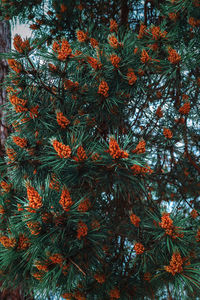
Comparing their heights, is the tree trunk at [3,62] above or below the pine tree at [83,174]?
above

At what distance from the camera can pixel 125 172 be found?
882 millimetres

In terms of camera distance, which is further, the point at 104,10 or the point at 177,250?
the point at 104,10

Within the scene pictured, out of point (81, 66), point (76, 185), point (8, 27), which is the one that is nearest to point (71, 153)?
point (76, 185)

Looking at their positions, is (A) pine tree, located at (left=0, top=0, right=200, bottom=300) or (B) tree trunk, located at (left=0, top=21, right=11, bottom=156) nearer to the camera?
(A) pine tree, located at (left=0, top=0, right=200, bottom=300)

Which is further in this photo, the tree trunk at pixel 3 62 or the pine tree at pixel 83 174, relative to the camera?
the tree trunk at pixel 3 62

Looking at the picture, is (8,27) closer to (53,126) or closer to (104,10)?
(104,10)

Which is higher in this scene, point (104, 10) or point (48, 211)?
point (104, 10)

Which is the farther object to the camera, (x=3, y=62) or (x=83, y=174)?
(x=3, y=62)

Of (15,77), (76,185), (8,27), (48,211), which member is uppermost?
(8,27)

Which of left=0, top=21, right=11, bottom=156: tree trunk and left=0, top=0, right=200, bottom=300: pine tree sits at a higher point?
left=0, top=21, right=11, bottom=156: tree trunk

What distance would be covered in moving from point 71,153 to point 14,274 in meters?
0.44

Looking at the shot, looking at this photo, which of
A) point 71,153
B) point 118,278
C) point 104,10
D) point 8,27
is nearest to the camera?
point 71,153

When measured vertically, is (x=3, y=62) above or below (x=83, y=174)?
above

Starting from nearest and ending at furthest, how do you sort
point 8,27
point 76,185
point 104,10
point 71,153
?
point 71,153
point 76,185
point 104,10
point 8,27
